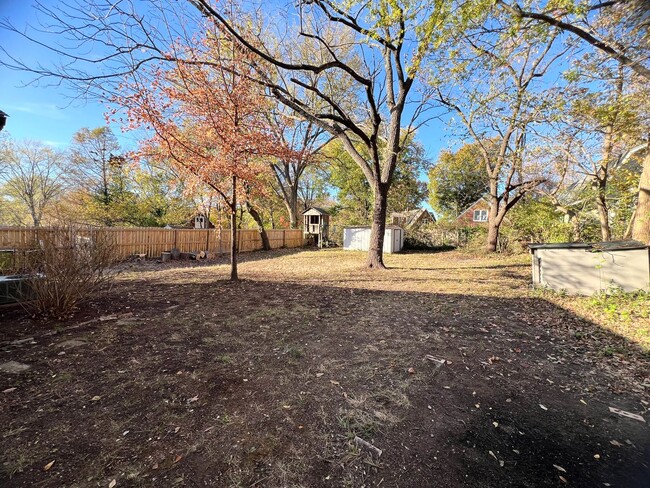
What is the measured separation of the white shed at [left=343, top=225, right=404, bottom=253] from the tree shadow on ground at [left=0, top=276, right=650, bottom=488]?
12019 millimetres

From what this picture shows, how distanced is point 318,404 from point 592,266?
622cm

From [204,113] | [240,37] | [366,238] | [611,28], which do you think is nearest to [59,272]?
[204,113]

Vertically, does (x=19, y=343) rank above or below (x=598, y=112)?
below

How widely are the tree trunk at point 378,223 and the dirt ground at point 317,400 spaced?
4892 mm

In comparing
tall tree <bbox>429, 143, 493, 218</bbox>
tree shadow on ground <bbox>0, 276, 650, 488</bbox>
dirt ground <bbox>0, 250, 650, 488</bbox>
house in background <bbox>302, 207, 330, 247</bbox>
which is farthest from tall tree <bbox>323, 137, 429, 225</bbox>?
tree shadow on ground <bbox>0, 276, 650, 488</bbox>

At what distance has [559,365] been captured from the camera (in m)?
3.03

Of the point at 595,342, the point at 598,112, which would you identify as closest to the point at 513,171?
the point at 598,112

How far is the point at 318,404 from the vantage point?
223 cm

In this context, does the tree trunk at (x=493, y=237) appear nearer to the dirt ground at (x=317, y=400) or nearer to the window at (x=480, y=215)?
the dirt ground at (x=317, y=400)

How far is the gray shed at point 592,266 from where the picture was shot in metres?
4.97

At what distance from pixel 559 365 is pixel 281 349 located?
305 cm

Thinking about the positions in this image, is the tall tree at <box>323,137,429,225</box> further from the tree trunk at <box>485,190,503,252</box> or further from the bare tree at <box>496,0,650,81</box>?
the bare tree at <box>496,0,650,81</box>

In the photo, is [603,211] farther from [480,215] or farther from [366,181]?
[480,215]

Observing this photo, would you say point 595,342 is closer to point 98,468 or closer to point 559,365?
point 559,365
